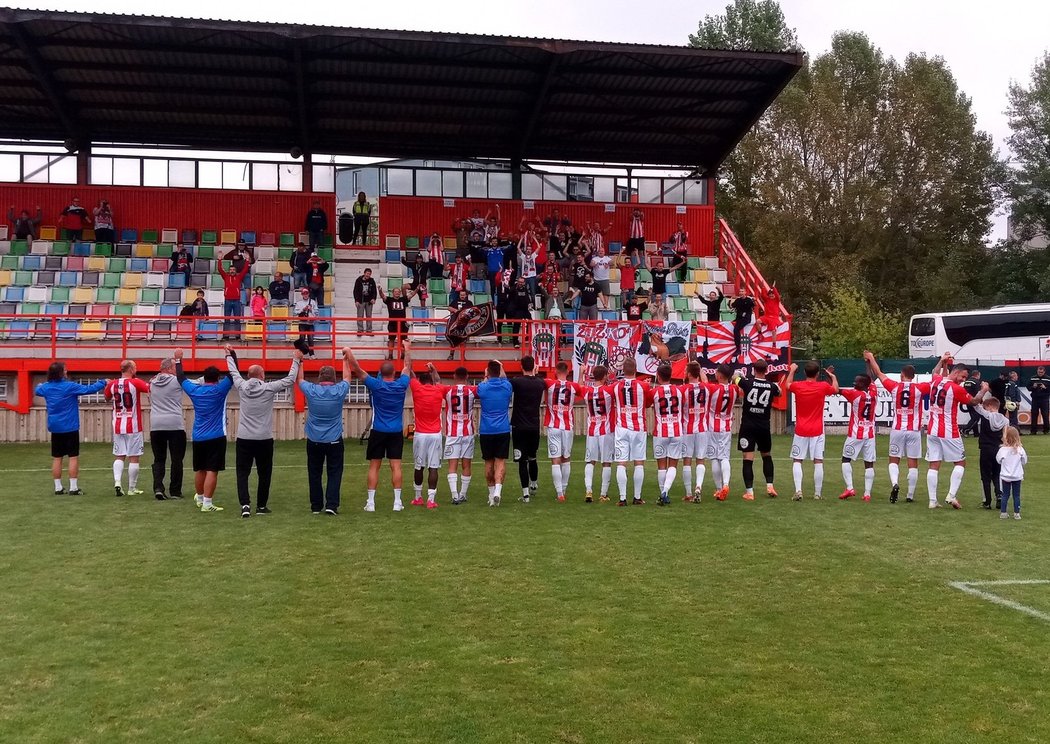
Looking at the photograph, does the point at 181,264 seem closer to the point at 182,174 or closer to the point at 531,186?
the point at 182,174

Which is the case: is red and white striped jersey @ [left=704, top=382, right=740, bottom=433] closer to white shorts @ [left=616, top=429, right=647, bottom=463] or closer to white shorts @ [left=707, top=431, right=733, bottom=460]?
white shorts @ [left=707, top=431, right=733, bottom=460]

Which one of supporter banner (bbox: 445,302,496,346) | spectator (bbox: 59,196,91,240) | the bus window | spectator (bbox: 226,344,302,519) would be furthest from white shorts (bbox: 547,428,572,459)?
the bus window

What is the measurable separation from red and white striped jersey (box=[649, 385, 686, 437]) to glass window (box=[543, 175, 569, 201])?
20271 millimetres

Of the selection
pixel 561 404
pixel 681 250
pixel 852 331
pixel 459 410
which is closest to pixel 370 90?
pixel 681 250

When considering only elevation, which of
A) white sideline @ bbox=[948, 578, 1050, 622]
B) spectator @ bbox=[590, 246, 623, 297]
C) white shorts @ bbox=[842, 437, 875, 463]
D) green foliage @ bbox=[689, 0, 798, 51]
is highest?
green foliage @ bbox=[689, 0, 798, 51]

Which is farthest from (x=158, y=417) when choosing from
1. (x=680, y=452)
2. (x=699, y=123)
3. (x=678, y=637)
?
(x=699, y=123)

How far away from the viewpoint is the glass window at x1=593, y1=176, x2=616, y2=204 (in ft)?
112

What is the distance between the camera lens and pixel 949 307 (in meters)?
50.0

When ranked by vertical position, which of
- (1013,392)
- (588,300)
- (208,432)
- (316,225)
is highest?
(316,225)

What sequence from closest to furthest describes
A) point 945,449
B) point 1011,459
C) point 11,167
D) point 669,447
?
point 1011,459 → point 945,449 → point 669,447 → point 11,167

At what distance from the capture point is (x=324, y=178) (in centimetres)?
3262

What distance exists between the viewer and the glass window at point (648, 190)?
3428 centimetres

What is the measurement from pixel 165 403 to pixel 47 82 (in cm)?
1674

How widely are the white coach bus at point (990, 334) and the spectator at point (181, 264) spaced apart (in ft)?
94.9
